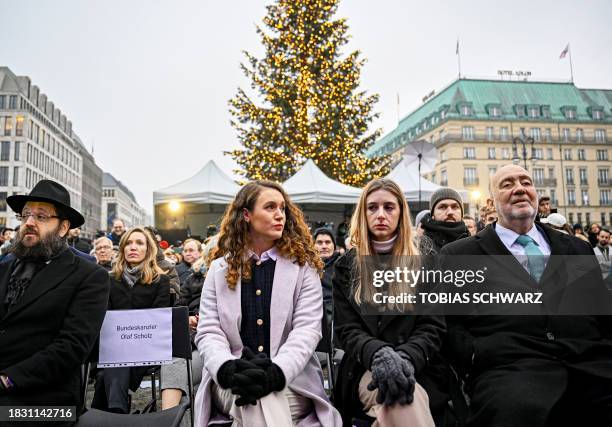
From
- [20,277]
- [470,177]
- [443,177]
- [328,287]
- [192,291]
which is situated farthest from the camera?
[443,177]

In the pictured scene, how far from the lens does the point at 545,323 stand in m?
2.71

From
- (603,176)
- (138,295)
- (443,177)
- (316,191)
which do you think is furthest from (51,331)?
(603,176)

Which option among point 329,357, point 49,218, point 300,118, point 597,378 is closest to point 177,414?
point 329,357

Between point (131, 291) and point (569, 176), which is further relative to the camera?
point (569, 176)

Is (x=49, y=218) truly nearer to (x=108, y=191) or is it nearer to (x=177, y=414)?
(x=177, y=414)

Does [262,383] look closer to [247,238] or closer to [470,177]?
[247,238]

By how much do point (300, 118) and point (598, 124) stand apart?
67281 mm

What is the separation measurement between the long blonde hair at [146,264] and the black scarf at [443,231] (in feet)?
9.19

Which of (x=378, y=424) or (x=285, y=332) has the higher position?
(x=285, y=332)

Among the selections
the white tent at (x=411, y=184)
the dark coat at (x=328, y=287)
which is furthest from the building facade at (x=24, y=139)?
the dark coat at (x=328, y=287)

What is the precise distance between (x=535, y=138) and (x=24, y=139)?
77.7 meters

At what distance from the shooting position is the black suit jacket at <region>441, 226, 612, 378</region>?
8.61 ft

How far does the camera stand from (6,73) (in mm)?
71750

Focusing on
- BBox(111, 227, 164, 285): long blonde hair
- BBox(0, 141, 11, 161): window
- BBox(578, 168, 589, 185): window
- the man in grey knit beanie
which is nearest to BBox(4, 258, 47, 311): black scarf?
BBox(111, 227, 164, 285): long blonde hair
